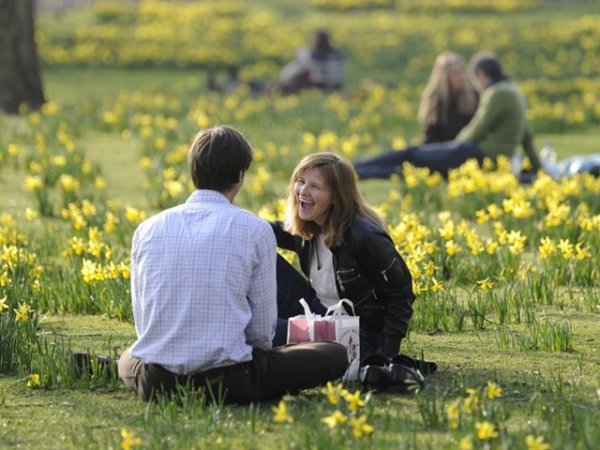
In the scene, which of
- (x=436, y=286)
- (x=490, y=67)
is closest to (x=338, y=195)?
(x=436, y=286)

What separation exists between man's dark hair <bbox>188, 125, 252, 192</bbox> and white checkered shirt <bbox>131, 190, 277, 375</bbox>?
5cm

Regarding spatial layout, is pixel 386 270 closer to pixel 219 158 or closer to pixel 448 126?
pixel 219 158

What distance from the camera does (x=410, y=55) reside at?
25344mm

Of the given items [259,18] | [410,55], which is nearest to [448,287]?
[410,55]

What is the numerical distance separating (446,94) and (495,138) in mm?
841

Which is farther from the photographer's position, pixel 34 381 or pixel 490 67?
pixel 490 67

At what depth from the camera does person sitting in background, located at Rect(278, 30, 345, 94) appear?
19.8 m

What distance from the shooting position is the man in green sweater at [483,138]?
1166 cm

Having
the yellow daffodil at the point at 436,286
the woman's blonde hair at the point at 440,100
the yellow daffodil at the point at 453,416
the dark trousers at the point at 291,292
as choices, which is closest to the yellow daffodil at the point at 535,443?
the yellow daffodil at the point at 453,416

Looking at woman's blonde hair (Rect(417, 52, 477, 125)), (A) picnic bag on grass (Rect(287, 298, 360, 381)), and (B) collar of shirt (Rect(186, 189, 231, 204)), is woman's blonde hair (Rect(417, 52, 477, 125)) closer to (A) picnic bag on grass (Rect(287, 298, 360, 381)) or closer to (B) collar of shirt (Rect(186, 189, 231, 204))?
(A) picnic bag on grass (Rect(287, 298, 360, 381))

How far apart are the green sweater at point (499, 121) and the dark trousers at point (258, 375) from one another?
269 inches

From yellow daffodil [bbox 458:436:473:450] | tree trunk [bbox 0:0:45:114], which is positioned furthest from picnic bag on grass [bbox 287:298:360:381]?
tree trunk [bbox 0:0:45:114]

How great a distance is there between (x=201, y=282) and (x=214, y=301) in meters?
0.08

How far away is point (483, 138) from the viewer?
11.9 metres
